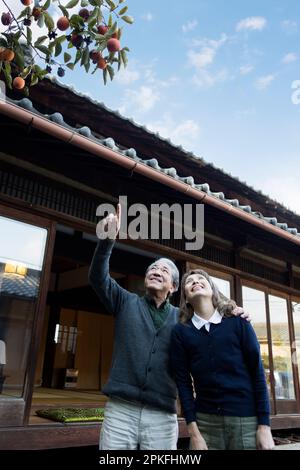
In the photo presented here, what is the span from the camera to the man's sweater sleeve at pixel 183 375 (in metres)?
2.12

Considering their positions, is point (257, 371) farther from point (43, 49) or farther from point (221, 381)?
point (43, 49)

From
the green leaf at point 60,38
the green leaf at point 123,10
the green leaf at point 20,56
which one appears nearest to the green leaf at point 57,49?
the green leaf at point 60,38

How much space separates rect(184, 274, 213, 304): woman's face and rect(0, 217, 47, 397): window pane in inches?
83.1

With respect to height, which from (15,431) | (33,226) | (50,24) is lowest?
(15,431)

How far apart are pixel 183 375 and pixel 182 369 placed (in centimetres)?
3

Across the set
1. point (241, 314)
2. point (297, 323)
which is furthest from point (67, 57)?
point (297, 323)

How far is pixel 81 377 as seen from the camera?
11844mm

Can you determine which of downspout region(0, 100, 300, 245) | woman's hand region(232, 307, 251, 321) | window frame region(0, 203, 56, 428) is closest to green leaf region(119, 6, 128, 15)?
downspout region(0, 100, 300, 245)

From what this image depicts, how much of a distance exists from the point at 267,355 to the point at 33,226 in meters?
4.41

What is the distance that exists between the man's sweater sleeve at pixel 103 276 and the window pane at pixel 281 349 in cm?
496

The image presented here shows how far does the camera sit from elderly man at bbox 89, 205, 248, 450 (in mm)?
2176

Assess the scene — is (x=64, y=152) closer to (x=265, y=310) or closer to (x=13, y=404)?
(x=13, y=404)
